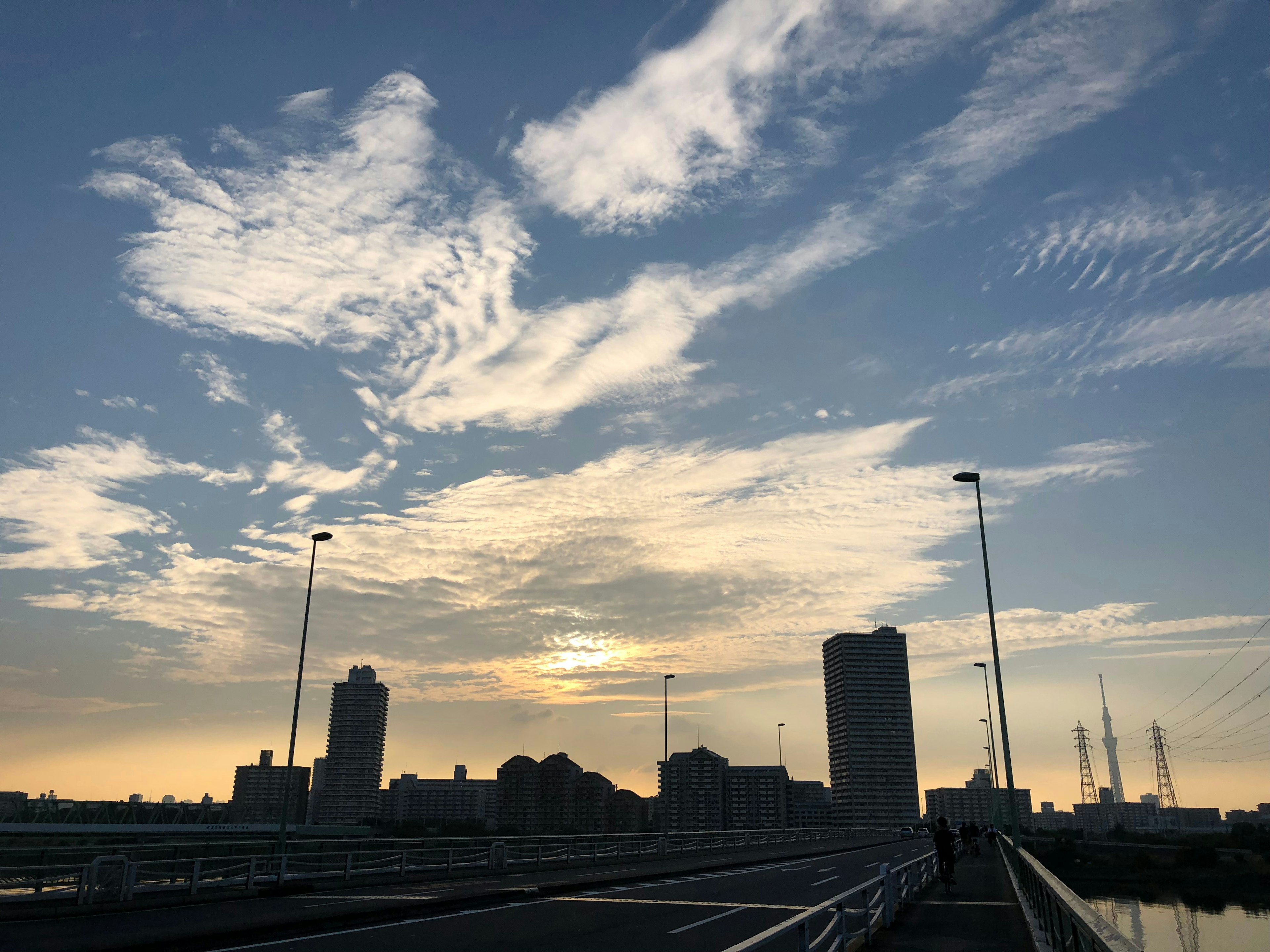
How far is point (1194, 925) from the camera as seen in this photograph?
69250 millimetres

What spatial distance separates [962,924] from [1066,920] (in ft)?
32.0

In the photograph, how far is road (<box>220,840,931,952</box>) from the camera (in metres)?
13.5

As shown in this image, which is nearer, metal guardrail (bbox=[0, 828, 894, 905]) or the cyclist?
metal guardrail (bbox=[0, 828, 894, 905])

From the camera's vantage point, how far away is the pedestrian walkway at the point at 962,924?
13148 mm

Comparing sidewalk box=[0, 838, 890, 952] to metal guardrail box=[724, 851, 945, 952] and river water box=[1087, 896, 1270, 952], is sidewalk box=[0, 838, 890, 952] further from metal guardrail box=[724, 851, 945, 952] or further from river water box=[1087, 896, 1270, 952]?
river water box=[1087, 896, 1270, 952]

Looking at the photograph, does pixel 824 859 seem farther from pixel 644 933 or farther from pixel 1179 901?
pixel 1179 901

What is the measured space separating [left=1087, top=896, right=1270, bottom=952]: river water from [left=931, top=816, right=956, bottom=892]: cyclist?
143 ft

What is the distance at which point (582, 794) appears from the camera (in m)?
192

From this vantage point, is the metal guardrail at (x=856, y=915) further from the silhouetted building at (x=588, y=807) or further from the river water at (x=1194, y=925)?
the silhouetted building at (x=588, y=807)

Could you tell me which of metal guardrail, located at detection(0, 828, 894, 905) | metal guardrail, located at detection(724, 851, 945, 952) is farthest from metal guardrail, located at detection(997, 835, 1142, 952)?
metal guardrail, located at detection(0, 828, 894, 905)

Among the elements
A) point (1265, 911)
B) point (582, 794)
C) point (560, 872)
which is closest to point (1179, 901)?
point (1265, 911)

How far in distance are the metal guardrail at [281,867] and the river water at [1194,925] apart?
40846 mm

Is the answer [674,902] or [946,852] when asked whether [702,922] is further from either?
[946,852]

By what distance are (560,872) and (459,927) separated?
54.1 ft
